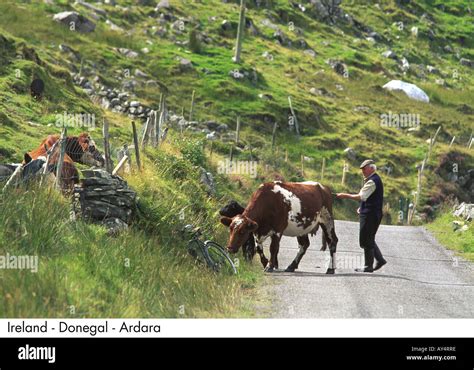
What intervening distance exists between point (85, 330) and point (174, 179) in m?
13.0

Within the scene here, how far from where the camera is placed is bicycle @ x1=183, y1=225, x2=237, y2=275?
16275 millimetres

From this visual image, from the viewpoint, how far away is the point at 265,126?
48906 mm

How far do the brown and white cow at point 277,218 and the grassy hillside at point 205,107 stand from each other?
1048 millimetres

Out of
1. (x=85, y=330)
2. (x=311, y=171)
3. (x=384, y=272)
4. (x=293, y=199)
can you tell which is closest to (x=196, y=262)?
(x=293, y=199)

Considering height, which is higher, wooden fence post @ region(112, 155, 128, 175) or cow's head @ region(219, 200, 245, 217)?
wooden fence post @ region(112, 155, 128, 175)

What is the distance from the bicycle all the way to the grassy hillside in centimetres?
35

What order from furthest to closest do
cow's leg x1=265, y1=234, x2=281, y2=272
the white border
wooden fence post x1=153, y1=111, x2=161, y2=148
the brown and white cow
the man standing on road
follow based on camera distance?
wooden fence post x1=153, y1=111, x2=161, y2=148 < the man standing on road < cow's leg x1=265, y1=234, x2=281, y2=272 < the brown and white cow < the white border

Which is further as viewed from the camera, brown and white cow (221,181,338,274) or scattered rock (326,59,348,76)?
scattered rock (326,59,348,76)
